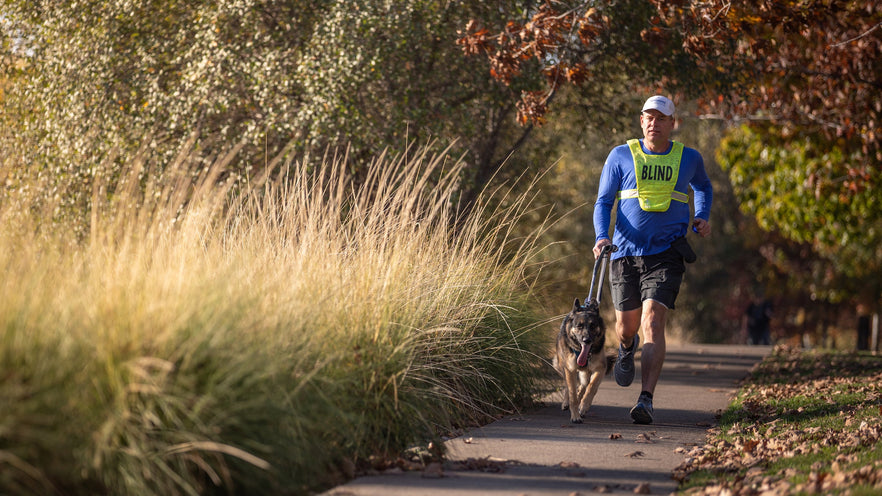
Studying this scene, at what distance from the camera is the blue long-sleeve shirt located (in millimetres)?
7559

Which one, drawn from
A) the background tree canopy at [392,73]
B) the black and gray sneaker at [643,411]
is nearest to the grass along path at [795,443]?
the black and gray sneaker at [643,411]

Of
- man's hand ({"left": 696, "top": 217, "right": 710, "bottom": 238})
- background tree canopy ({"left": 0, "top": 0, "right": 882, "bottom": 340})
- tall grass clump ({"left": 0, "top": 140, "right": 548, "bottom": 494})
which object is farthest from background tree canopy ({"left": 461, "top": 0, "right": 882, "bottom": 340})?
tall grass clump ({"left": 0, "top": 140, "right": 548, "bottom": 494})

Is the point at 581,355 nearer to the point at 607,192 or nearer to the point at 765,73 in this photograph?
the point at 607,192

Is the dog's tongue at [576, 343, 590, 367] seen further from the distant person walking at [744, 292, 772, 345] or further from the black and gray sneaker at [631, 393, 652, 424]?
the distant person walking at [744, 292, 772, 345]

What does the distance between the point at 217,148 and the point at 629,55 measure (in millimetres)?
5515

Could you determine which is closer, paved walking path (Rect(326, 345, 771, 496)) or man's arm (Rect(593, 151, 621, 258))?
paved walking path (Rect(326, 345, 771, 496))

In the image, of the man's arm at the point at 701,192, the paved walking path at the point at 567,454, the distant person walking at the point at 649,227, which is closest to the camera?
the paved walking path at the point at 567,454

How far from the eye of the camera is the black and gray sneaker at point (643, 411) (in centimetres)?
747

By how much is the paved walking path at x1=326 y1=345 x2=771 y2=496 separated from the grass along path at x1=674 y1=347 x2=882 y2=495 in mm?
200

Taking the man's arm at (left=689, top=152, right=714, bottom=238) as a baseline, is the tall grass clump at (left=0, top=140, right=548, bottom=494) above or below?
below

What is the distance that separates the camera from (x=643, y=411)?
24.5 feet

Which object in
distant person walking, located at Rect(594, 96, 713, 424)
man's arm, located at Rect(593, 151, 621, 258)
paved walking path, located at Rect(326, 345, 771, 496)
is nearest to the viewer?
paved walking path, located at Rect(326, 345, 771, 496)

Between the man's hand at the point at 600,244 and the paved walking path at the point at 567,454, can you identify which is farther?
the man's hand at the point at 600,244

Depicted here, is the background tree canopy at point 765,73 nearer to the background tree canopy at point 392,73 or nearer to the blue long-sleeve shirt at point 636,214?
the background tree canopy at point 392,73
